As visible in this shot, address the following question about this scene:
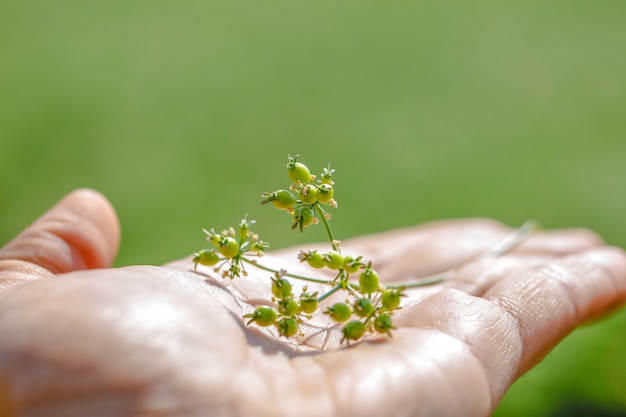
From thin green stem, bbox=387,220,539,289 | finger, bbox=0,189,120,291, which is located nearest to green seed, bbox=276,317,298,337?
thin green stem, bbox=387,220,539,289

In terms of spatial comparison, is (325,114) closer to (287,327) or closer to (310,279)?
(310,279)

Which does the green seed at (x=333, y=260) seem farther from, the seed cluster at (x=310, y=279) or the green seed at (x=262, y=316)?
the green seed at (x=262, y=316)

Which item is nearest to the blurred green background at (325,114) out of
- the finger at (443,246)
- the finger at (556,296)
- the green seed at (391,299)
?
the finger at (443,246)

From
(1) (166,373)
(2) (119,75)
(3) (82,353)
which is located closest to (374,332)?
(1) (166,373)

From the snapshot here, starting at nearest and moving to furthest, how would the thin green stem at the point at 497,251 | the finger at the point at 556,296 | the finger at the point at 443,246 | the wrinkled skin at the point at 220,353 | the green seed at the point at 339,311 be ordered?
the wrinkled skin at the point at 220,353
the green seed at the point at 339,311
the finger at the point at 556,296
the thin green stem at the point at 497,251
the finger at the point at 443,246

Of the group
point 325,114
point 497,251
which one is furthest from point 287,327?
point 325,114
